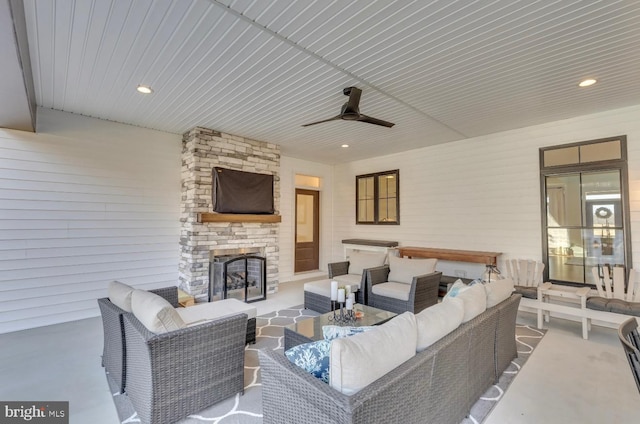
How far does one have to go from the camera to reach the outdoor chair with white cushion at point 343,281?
4.42 m

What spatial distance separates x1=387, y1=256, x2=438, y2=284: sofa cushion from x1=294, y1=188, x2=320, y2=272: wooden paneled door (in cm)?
315

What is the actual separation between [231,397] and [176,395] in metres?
0.47

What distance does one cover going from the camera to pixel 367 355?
55.9 inches

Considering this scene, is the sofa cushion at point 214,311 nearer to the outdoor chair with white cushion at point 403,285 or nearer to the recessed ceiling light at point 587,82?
the outdoor chair with white cushion at point 403,285

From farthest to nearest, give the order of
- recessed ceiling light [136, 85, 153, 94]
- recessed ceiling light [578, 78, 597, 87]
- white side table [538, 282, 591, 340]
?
white side table [538, 282, 591, 340], recessed ceiling light [136, 85, 153, 94], recessed ceiling light [578, 78, 597, 87]

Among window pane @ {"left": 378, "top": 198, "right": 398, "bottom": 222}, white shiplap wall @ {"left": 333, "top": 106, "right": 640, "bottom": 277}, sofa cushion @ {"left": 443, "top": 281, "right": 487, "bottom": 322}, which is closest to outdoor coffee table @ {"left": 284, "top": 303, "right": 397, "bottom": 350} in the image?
sofa cushion @ {"left": 443, "top": 281, "right": 487, "bottom": 322}

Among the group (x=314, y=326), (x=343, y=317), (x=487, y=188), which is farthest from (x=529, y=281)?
(x=314, y=326)

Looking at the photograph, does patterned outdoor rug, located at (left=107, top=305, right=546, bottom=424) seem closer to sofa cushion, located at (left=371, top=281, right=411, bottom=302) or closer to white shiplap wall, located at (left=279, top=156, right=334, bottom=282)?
sofa cushion, located at (left=371, top=281, right=411, bottom=302)

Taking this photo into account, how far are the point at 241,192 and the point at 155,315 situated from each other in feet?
11.9

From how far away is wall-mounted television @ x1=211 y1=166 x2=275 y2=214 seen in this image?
5.17 m

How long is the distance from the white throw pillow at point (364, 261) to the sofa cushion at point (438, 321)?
2912 mm

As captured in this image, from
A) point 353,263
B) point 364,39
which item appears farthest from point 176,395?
point 353,263

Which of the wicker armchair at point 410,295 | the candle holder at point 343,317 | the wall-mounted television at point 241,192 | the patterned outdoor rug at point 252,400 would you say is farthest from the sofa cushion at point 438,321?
the wall-mounted television at point 241,192

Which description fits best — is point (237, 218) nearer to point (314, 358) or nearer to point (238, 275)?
point (238, 275)
